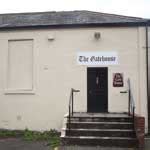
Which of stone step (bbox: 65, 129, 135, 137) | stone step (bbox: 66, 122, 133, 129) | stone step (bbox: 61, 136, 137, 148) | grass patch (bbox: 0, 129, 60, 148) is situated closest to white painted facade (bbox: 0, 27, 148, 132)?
grass patch (bbox: 0, 129, 60, 148)

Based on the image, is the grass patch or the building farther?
the building

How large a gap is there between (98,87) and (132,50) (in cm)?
232

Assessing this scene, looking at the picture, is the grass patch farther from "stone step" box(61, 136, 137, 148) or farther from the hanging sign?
the hanging sign

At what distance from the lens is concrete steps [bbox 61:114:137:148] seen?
608 inches

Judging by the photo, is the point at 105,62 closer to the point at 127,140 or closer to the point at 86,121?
the point at 86,121

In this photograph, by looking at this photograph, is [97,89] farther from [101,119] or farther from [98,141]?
Answer: [98,141]

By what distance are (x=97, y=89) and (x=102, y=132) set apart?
3.59 meters

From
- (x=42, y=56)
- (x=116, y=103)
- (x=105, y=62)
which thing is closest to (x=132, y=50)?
(x=105, y=62)

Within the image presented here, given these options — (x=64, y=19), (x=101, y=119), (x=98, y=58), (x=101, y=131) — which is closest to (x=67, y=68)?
(x=98, y=58)

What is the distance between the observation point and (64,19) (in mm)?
20688

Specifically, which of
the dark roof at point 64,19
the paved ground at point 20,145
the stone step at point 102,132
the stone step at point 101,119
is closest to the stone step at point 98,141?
the stone step at point 102,132

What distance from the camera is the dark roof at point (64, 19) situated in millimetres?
19280

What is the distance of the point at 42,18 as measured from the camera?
21641 mm

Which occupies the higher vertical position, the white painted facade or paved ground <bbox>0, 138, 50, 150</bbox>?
the white painted facade
